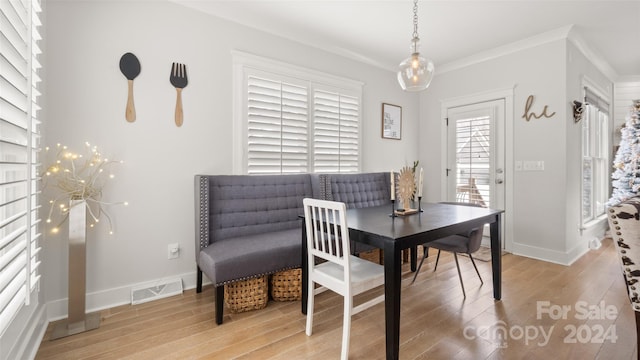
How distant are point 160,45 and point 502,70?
3992 millimetres

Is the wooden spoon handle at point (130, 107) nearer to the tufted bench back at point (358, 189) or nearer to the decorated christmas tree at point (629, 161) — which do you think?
the tufted bench back at point (358, 189)

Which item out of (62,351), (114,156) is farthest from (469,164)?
(62,351)

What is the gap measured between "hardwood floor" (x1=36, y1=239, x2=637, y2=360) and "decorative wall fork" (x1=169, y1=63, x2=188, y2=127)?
159 centimetres

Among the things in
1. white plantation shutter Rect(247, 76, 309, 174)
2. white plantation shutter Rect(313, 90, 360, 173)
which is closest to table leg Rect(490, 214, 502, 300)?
white plantation shutter Rect(313, 90, 360, 173)

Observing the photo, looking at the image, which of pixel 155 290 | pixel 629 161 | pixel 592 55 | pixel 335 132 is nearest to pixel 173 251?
pixel 155 290

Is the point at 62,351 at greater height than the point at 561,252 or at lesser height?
lesser

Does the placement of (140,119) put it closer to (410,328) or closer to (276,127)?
(276,127)

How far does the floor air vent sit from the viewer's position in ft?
7.65

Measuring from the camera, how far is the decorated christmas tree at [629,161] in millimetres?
3998

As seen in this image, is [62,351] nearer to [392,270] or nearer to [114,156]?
[114,156]

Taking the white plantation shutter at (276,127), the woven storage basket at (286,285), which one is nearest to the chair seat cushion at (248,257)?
the woven storage basket at (286,285)

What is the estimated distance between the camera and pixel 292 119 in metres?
3.19

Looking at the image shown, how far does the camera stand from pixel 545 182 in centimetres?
337

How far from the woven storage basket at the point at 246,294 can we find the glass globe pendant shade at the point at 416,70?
194 centimetres
